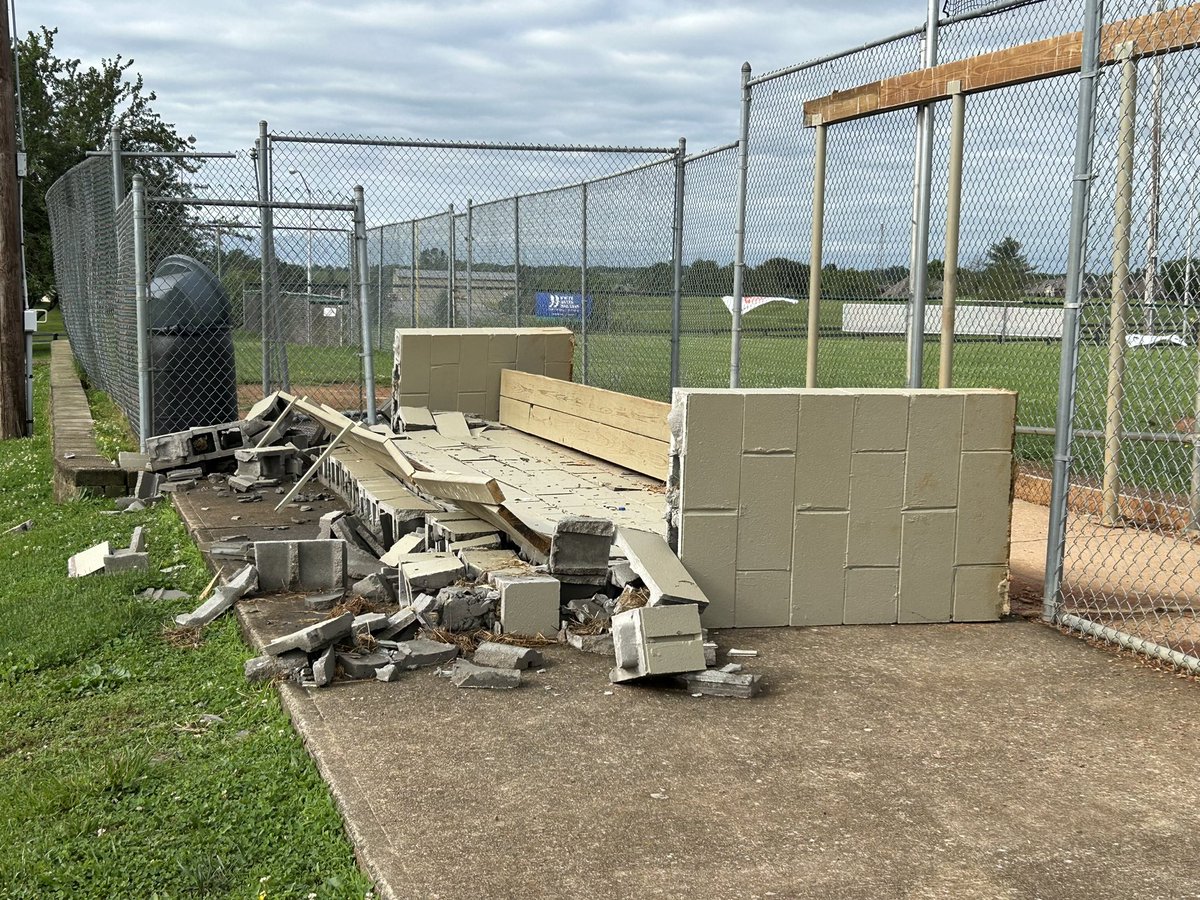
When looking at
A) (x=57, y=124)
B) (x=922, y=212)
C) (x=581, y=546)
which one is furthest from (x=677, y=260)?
(x=57, y=124)


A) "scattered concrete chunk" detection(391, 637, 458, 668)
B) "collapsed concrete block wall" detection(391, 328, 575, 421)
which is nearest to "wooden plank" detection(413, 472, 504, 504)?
"scattered concrete chunk" detection(391, 637, 458, 668)

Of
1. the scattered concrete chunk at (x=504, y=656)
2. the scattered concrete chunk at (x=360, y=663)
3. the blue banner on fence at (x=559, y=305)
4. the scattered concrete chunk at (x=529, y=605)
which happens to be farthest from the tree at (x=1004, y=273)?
the blue banner on fence at (x=559, y=305)

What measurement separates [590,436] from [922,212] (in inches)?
112

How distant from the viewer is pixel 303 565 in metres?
6.20

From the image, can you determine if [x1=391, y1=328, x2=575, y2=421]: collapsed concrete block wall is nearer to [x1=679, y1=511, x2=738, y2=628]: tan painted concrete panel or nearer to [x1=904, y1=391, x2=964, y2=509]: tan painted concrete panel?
[x1=679, y1=511, x2=738, y2=628]: tan painted concrete panel

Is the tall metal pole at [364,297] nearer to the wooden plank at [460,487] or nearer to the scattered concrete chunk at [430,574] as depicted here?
the wooden plank at [460,487]

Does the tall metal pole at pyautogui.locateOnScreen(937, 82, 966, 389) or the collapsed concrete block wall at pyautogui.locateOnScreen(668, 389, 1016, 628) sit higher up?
the tall metal pole at pyautogui.locateOnScreen(937, 82, 966, 389)

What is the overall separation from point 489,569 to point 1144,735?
2.80 m

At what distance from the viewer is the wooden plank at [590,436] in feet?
25.6

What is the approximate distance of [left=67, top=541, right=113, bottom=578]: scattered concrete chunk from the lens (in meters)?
6.80

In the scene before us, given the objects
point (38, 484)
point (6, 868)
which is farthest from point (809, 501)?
point (38, 484)

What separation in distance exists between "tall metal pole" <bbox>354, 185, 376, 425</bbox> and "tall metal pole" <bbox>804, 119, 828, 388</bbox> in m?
4.34

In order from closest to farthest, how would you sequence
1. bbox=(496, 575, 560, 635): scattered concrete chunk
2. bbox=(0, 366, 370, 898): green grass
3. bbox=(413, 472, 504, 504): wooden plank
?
bbox=(0, 366, 370, 898): green grass, bbox=(496, 575, 560, 635): scattered concrete chunk, bbox=(413, 472, 504, 504): wooden plank

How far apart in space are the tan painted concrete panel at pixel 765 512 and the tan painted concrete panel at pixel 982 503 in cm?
84
